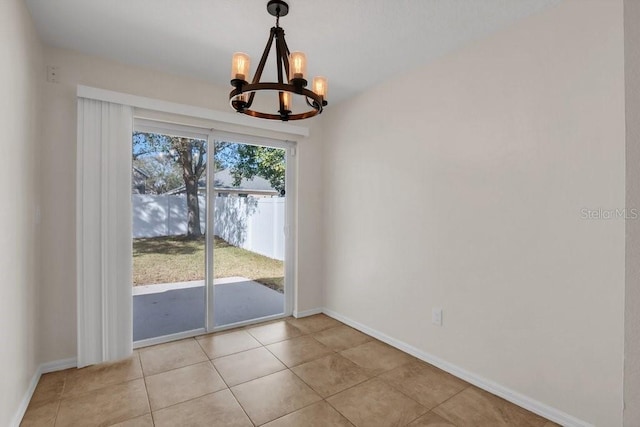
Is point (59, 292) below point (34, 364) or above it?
above

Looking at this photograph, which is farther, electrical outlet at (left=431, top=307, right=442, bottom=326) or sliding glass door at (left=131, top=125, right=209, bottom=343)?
→ sliding glass door at (left=131, top=125, right=209, bottom=343)

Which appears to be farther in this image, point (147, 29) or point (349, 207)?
point (349, 207)

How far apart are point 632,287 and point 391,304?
8.48 feet

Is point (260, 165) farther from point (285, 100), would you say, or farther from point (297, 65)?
point (297, 65)

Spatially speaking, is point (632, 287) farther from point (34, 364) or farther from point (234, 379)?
point (34, 364)

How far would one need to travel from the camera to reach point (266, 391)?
2.24m

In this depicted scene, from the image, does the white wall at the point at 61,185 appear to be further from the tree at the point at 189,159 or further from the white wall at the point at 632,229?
the white wall at the point at 632,229

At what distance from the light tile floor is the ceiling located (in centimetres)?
262

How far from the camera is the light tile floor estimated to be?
6.39 ft

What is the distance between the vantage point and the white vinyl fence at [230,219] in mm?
2965

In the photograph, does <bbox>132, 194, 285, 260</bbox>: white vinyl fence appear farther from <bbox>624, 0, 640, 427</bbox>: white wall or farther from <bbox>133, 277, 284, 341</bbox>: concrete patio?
<bbox>624, 0, 640, 427</bbox>: white wall

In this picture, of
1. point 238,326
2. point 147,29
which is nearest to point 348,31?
point 147,29

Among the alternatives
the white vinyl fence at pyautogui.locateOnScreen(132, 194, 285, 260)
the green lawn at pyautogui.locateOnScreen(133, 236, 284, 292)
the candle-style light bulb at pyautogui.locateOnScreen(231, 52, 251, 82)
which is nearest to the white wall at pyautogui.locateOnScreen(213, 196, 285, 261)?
the white vinyl fence at pyautogui.locateOnScreen(132, 194, 285, 260)

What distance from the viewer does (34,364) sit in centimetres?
228
